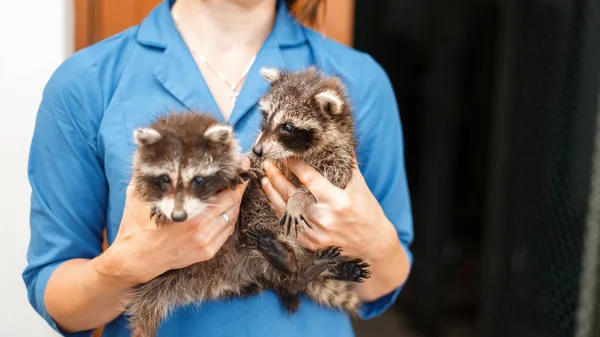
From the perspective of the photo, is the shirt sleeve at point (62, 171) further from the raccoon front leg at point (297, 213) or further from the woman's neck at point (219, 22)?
the raccoon front leg at point (297, 213)

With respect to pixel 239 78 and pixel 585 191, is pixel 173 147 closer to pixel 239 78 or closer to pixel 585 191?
pixel 239 78

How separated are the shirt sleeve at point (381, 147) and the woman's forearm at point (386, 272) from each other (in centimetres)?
4

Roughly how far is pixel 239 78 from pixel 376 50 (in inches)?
61.5

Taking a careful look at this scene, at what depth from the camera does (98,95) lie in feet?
4.69

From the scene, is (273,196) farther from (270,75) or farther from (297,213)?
(270,75)

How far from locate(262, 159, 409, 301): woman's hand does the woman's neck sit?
46 cm

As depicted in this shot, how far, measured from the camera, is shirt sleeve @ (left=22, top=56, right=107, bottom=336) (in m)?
1.39

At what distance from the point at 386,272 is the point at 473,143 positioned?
1.61 meters

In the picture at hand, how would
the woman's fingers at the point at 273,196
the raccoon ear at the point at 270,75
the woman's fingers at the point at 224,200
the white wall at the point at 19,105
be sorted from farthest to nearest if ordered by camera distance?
the white wall at the point at 19,105 < the raccoon ear at the point at 270,75 < the woman's fingers at the point at 273,196 < the woman's fingers at the point at 224,200

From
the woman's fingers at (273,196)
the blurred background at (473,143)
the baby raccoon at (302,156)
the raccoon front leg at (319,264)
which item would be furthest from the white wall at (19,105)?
the raccoon front leg at (319,264)

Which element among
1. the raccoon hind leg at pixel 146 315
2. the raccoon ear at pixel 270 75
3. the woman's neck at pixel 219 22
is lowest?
the raccoon hind leg at pixel 146 315

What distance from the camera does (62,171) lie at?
1389 mm

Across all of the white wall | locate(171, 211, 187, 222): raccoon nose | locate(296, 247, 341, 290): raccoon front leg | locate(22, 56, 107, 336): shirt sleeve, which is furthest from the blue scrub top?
the white wall

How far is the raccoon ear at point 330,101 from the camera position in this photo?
138 centimetres
